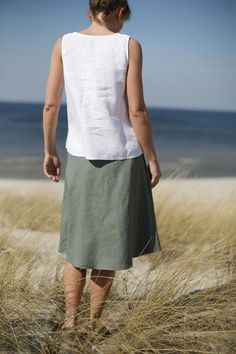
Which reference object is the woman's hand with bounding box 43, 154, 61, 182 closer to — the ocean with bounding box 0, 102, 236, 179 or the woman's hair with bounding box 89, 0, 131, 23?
the woman's hair with bounding box 89, 0, 131, 23

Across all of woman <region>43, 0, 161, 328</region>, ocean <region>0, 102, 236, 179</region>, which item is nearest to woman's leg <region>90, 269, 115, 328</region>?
woman <region>43, 0, 161, 328</region>

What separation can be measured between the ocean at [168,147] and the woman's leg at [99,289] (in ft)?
16.3

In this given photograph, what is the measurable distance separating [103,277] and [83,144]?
0.41m

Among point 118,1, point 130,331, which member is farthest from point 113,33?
point 130,331

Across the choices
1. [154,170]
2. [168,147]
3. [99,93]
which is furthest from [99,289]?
[168,147]

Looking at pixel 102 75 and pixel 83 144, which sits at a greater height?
pixel 102 75

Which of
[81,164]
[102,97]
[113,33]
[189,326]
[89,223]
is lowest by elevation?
[189,326]

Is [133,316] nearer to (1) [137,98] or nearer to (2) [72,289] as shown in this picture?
(2) [72,289]

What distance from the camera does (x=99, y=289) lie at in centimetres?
180

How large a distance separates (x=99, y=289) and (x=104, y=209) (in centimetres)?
27

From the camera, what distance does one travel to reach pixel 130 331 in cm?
169

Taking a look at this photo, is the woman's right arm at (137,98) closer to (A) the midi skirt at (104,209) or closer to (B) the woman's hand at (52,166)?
Answer: (A) the midi skirt at (104,209)

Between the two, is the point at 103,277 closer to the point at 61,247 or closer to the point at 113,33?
the point at 61,247

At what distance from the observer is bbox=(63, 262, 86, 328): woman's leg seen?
180 cm
